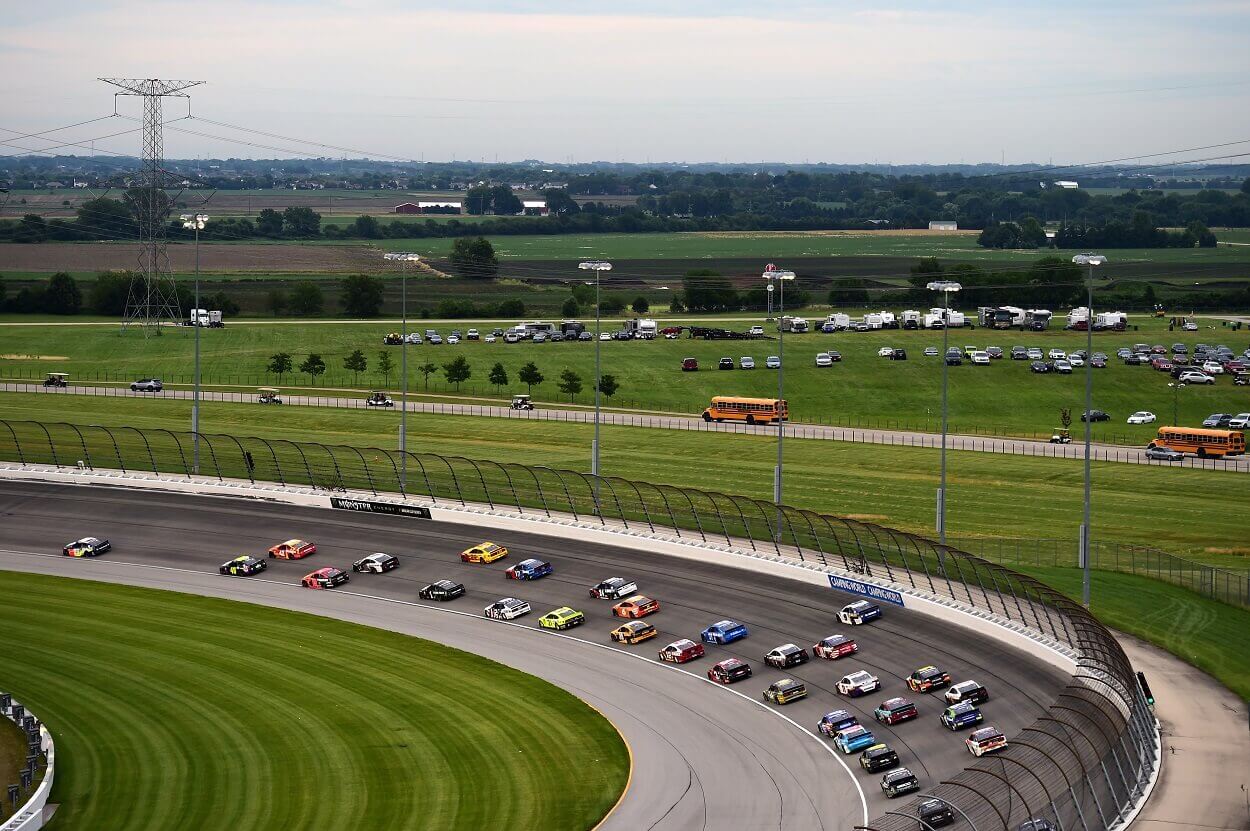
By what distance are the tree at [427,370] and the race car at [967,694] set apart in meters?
78.4

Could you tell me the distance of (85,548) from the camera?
68.7 metres

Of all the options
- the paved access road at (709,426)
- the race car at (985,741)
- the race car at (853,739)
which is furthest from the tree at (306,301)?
the race car at (985,741)

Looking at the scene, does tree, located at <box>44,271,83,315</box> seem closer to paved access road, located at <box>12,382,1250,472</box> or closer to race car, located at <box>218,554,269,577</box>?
paved access road, located at <box>12,382,1250,472</box>

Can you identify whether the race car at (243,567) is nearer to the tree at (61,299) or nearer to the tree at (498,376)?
the tree at (498,376)

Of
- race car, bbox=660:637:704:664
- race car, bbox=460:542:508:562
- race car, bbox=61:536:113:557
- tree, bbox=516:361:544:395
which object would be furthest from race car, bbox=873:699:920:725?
tree, bbox=516:361:544:395

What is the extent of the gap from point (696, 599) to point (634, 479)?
2606 centimetres

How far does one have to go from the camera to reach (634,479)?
280ft

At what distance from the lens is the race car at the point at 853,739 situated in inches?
1758

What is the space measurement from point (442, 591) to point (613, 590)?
7.47 meters

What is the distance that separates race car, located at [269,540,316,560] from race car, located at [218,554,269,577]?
1053mm

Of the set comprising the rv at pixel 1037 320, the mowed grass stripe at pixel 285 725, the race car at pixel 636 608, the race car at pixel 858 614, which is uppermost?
the rv at pixel 1037 320

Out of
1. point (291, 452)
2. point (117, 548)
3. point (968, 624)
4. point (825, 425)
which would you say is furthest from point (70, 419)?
point (968, 624)

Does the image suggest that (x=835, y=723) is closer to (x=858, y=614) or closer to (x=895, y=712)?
(x=895, y=712)

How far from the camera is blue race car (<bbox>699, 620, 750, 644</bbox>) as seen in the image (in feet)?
182
